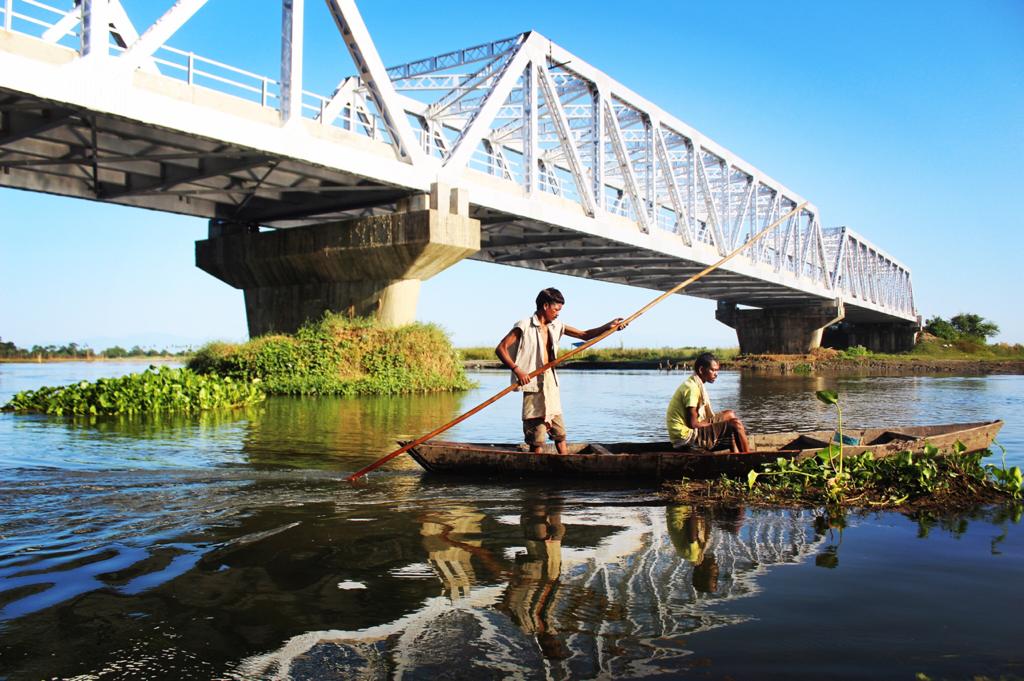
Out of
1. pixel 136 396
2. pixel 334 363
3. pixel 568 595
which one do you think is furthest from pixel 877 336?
pixel 568 595

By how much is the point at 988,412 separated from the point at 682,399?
14.6m

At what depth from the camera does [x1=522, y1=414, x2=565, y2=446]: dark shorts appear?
367 inches

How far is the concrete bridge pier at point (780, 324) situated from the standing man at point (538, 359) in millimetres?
64425

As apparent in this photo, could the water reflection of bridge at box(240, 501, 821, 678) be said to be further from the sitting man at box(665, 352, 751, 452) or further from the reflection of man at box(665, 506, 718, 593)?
the sitting man at box(665, 352, 751, 452)

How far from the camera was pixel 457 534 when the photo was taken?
6.46 m

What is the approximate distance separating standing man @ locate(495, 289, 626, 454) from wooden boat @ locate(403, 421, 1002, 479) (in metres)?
0.32

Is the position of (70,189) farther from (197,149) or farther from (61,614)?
(61,614)

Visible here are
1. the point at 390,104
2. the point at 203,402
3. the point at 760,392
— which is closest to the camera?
the point at 203,402

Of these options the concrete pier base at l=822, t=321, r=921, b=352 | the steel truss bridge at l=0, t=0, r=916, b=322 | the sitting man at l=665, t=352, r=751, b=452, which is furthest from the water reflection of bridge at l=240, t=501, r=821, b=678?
the concrete pier base at l=822, t=321, r=921, b=352

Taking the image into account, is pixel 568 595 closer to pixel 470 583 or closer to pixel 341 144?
pixel 470 583

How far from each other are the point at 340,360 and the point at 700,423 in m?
17.7

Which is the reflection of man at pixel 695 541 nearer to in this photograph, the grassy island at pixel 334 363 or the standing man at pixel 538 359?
the standing man at pixel 538 359

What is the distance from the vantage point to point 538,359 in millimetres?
9125

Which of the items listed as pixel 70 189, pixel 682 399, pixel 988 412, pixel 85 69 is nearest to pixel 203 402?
pixel 85 69
